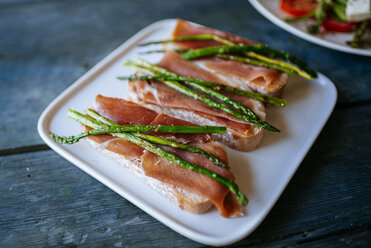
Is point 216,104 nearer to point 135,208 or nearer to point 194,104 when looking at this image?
point 194,104

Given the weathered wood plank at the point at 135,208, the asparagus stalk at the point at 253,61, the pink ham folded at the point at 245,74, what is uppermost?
the asparagus stalk at the point at 253,61

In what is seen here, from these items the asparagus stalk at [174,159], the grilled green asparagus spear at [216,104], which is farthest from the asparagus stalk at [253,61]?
the asparagus stalk at [174,159]

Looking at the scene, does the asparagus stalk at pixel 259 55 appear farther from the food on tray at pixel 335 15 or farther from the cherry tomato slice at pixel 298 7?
the cherry tomato slice at pixel 298 7

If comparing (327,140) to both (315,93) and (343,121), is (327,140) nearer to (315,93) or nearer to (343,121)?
(343,121)

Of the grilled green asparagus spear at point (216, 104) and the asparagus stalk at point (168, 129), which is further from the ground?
the grilled green asparagus spear at point (216, 104)

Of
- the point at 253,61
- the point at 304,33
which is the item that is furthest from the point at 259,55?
the point at 304,33

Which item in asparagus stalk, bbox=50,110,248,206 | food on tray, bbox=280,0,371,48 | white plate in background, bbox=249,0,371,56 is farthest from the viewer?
food on tray, bbox=280,0,371,48

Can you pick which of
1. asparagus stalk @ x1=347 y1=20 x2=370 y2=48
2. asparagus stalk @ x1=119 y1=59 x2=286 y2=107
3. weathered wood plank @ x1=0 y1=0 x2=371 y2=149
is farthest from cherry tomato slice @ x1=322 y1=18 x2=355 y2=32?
asparagus stalk @ x1=119 y1=59 x2=286 y2=107

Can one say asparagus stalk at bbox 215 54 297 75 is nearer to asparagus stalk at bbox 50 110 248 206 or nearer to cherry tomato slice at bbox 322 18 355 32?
cherry tomato slice at bbox 322 18 355 32
